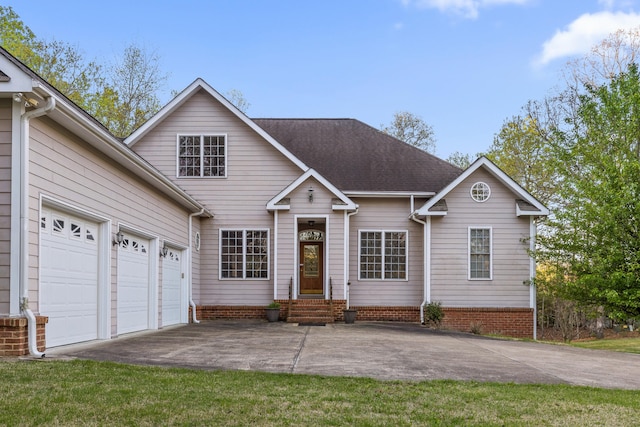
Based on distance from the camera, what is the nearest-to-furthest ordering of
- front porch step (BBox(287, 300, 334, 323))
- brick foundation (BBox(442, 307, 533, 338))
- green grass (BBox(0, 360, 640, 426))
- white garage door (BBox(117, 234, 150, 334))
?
green grass (BBox(0, 360, 640, 426)), white garage door (BBox(117, 234, 150, 334)), front porch step (BBox(287, 300, 334, 323)), brick foundation (BBox(442, 307, 533, 338))

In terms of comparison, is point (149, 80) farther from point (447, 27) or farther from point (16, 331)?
point (16, 331)

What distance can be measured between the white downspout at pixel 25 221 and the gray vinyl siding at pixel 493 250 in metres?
12.7

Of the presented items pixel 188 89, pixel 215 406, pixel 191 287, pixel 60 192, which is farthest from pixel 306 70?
pixel 215 406

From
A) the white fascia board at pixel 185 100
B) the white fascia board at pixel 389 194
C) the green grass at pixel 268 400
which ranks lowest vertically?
the green grass at pixel 268 400

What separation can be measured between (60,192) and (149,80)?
77.4 feet

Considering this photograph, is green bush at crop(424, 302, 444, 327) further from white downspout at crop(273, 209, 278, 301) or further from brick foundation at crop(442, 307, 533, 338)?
white downspout at crop(273, 209, 278, 301)

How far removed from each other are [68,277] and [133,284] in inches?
127

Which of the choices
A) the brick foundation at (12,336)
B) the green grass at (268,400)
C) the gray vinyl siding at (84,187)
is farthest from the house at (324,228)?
the green grass at (268,400)

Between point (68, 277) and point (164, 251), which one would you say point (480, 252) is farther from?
point (68, 277)

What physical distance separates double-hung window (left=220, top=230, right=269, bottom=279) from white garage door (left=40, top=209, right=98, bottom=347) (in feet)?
25.6

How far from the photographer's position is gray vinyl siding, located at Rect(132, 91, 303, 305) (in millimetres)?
18531

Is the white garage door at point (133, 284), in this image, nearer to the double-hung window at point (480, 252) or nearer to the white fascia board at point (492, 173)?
the white fascia board at point (492, 173)

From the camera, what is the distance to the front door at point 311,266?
19.9m

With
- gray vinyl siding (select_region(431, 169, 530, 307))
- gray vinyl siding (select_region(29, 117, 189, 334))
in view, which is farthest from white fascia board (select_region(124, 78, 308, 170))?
gray vinyl siding (select_region(431, 169, 530, 307))
